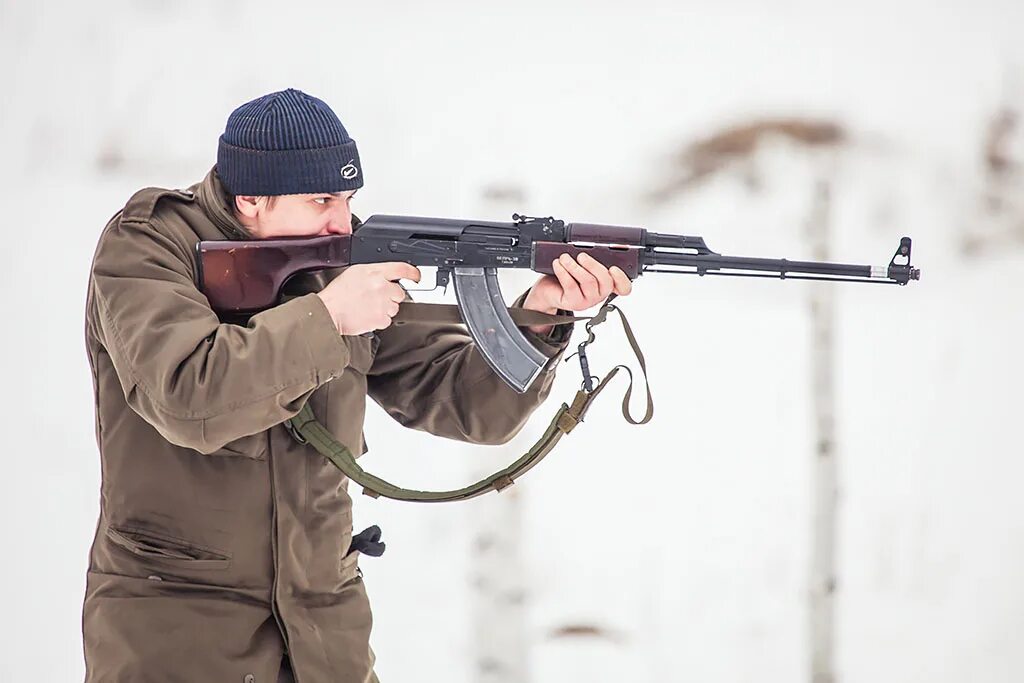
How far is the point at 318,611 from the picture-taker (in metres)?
1.57

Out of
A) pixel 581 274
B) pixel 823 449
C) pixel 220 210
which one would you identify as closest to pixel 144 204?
pixel 220 210

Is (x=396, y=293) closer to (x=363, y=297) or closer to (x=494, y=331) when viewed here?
(x=363, y=297)

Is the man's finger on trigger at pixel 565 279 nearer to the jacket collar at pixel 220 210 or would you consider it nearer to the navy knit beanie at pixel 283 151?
the navy knit beanie at pixel 283 151

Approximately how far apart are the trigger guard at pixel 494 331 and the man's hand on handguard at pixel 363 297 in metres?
0.15

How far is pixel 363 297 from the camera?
1.46 meters

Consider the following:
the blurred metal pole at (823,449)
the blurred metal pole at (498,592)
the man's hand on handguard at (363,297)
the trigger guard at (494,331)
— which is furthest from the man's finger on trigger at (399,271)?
the blurred metal pole at (823,449)

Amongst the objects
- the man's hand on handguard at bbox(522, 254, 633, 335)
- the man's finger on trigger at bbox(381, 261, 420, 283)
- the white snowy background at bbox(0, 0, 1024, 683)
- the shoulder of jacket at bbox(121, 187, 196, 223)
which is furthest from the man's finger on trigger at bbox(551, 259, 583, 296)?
the white snowy background at bbox(0, 0, 1024, 683)

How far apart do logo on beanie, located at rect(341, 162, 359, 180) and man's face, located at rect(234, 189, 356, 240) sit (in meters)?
0.03

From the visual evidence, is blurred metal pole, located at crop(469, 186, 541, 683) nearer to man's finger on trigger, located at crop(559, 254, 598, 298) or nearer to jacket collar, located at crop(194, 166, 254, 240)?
man's finger on trigger, located at crop(559, 254, 598, 298)

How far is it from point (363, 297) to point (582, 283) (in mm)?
319

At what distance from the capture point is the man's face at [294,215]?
1.58 meters

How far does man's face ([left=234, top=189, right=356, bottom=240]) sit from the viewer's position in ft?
5.17

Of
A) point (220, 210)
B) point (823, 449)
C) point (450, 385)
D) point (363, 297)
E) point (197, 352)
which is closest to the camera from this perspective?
point (197, 352)

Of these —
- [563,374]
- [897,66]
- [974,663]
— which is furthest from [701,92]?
[974,663]
